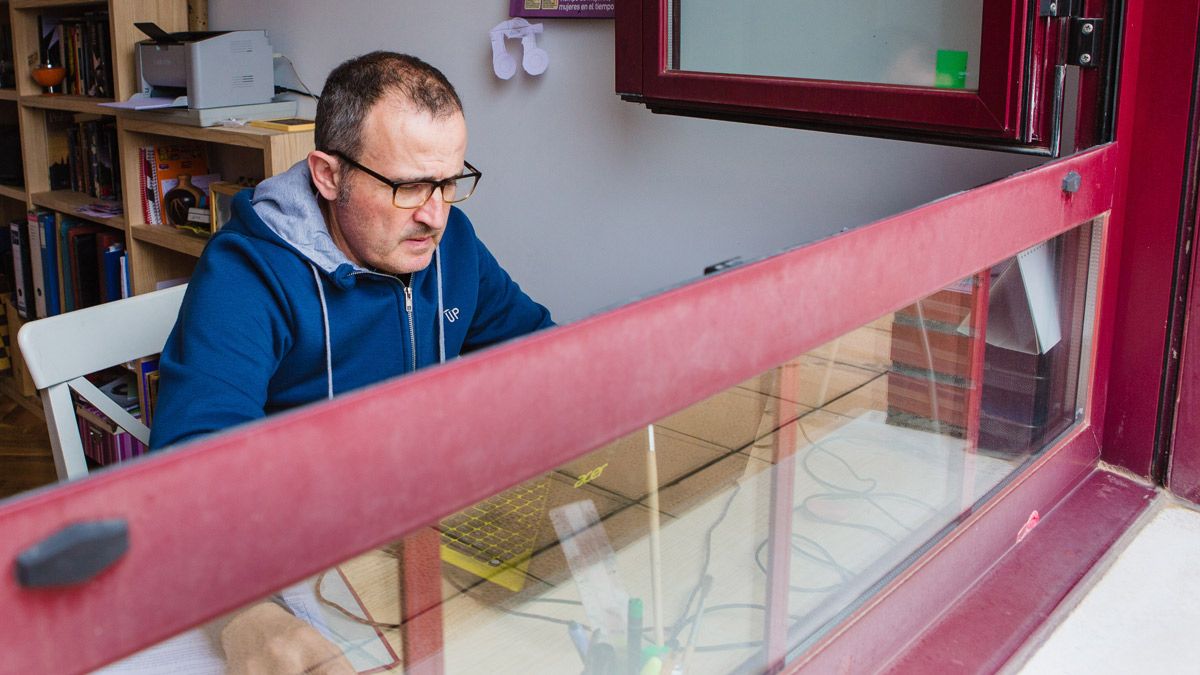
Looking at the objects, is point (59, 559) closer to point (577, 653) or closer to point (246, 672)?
point (246, 672)

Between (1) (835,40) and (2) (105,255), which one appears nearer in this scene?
(1) (835,40)

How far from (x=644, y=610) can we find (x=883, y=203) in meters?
1.17

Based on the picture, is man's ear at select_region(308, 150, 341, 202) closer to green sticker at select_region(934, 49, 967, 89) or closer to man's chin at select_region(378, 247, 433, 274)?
man's chin at select_region(378, 247, 433, 274)

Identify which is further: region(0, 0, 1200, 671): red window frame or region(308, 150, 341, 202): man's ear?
region(308, 150, 341, 202): man's ear

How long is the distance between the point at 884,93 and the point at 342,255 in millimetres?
714

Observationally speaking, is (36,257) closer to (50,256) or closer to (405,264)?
(50,256)

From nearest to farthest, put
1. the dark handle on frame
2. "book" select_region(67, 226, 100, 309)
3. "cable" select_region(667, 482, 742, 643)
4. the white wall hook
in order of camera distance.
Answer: the dark handle on frame < "cable" select_region(667, 482, 742, 643) < the white wall hook < "book" select_region(67, 226, 100, 309)

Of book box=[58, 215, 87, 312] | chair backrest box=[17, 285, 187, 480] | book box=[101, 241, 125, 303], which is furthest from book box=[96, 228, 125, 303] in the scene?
chair backrest box=[17, 285, 187, 480]

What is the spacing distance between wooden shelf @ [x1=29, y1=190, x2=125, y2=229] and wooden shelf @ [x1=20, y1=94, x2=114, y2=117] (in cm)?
29

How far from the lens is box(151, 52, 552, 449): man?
1269mm

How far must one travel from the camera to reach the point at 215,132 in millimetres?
2691

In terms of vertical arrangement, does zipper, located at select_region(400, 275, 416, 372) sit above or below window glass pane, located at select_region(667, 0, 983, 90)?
below

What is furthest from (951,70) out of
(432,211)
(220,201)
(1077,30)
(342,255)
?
(220,201)

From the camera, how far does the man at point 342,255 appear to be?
124 cm
